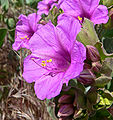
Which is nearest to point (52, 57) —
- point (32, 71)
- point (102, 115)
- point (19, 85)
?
point (32, 71)

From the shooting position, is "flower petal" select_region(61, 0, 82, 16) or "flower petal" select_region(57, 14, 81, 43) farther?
"flower petal" select_region(61, 0, 82, 16)

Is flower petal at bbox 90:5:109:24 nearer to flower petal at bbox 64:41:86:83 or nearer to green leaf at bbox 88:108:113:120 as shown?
flower petal at bbox 64:41:86:83

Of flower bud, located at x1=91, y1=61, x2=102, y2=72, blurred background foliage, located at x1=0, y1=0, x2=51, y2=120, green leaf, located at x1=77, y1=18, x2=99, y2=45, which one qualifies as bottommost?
blurred background foliage, located at x1=0, y1=0, x2=51, y2=120

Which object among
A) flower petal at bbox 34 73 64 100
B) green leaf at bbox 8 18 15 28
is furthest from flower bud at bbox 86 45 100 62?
green leaf at bbox 8 18 15 28

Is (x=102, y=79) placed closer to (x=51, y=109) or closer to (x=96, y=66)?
(x=96, y=66)

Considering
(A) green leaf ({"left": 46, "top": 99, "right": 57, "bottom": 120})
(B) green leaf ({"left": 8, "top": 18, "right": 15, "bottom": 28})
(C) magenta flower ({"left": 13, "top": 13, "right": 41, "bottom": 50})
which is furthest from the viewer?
(B) green leaf ({"left": 8, "top": 18, "right": 15, "bottom": 28})

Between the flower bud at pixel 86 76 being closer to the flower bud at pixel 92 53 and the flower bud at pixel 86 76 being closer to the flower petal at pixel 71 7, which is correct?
the flower bud at pixel 92 53

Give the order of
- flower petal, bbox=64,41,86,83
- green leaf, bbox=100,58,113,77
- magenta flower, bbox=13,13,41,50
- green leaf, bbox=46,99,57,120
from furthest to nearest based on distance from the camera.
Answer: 1. magenta flower, bbox=13,13,41,50
2. green leaf, bbox=46,99,57,120
3. green leaf, bbox=100,58,113,77
4. flower petal, bbox=64,41,86,83

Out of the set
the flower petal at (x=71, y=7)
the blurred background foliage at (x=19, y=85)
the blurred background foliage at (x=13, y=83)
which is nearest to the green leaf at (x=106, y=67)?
the blurred background foliage at (x=19, y=85)
